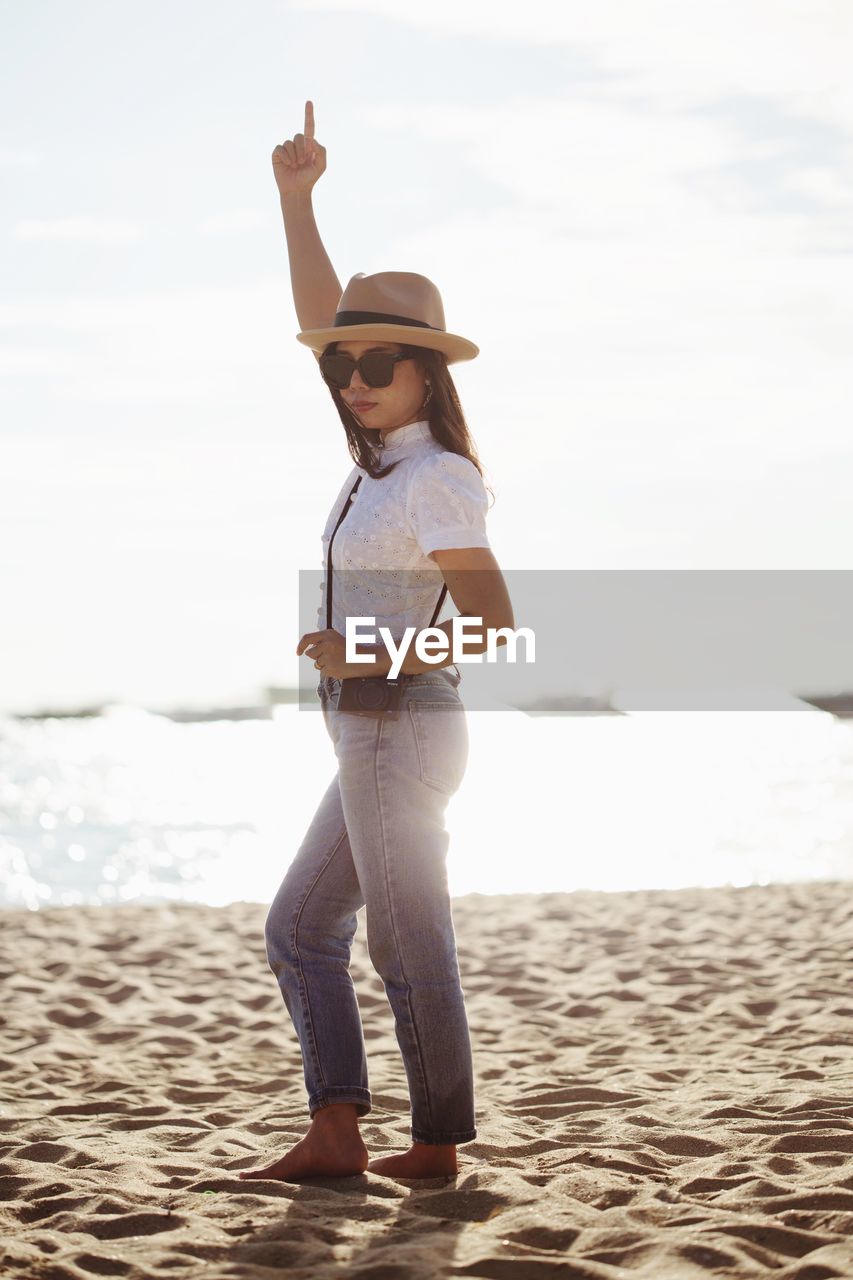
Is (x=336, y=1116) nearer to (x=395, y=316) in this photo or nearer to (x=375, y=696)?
(x=375, y=696)

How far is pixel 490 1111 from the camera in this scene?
14.4 feet

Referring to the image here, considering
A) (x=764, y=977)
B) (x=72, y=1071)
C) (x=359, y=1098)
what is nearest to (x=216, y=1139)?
(x=359, y=1098)

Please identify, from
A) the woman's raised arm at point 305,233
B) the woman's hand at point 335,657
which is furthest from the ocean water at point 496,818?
the woman's hand at point 335,657

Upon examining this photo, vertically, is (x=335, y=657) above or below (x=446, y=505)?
below

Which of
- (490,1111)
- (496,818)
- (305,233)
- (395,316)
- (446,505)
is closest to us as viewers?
(446,505)

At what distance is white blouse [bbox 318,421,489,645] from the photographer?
9.90ft

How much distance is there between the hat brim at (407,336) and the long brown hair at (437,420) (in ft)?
0.09

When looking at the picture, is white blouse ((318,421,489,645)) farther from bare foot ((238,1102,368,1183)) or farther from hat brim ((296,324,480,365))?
bare foot ((238,1102,368,1183))

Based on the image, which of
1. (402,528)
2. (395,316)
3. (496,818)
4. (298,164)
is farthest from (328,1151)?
(496,818)

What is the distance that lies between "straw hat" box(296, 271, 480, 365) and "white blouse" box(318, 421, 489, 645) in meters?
0.21

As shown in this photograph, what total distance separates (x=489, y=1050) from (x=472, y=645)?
3103mm

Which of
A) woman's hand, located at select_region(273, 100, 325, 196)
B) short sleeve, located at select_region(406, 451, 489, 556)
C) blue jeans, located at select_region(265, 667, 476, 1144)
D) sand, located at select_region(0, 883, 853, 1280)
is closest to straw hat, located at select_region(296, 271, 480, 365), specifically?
short sleeve, located at select_region(406, 451, 489, 556)

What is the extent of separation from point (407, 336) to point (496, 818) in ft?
55.7

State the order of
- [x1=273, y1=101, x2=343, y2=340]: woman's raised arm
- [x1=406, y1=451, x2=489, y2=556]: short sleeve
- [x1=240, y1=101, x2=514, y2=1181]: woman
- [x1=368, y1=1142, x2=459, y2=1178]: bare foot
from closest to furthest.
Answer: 1. [x1=406, y1=451, x2=489, y2=556]: short sleeve
2. [x1=240, y1=101, x2=514, y2=1181]: woman
3. [x1=368, y1=1142, x2=459, y2=1178]: bare foot
4. [x1=273, y1=101, x2=343, y2=340]: woman's raised arm
